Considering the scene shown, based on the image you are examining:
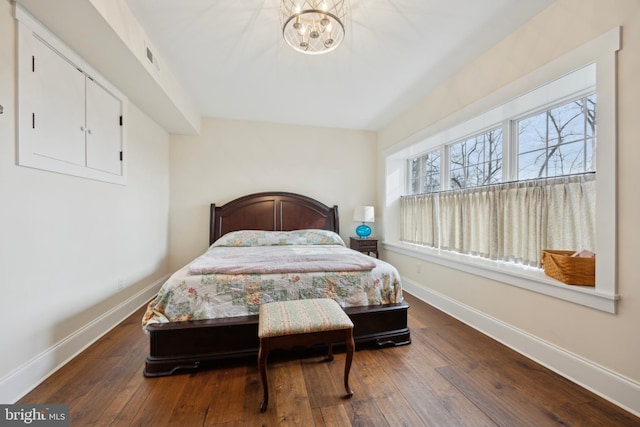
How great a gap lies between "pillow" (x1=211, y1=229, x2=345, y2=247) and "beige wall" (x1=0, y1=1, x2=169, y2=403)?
3.24 ft

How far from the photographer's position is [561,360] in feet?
5.44

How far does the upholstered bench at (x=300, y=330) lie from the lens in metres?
1.37

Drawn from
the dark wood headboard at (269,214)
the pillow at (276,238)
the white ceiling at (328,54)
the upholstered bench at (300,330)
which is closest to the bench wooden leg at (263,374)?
the upholstered bench at (300,330)

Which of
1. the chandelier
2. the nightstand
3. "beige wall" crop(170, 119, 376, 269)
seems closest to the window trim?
the nightstand

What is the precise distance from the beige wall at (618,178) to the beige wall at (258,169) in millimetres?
1903

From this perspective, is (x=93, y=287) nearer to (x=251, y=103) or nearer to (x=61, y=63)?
(x=61, y=63)

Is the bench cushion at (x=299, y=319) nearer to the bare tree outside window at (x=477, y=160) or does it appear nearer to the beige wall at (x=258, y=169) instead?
the bare tree outside window at (x=477, y=160)

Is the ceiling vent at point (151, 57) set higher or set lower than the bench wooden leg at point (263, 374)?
higher

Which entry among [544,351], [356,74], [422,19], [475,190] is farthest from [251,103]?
[544,351]

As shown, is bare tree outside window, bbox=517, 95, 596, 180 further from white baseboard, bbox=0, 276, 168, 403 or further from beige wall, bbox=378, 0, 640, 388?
white baseboard, bbox=0, 276, 168, 403

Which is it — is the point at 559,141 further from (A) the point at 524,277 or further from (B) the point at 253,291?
(B) the point at 253,291

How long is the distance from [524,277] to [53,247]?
3.32 m

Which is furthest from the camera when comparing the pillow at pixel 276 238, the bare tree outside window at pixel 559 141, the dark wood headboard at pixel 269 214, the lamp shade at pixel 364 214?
the lamp shade at pixel 364 214

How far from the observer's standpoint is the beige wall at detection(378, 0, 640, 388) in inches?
53.4
